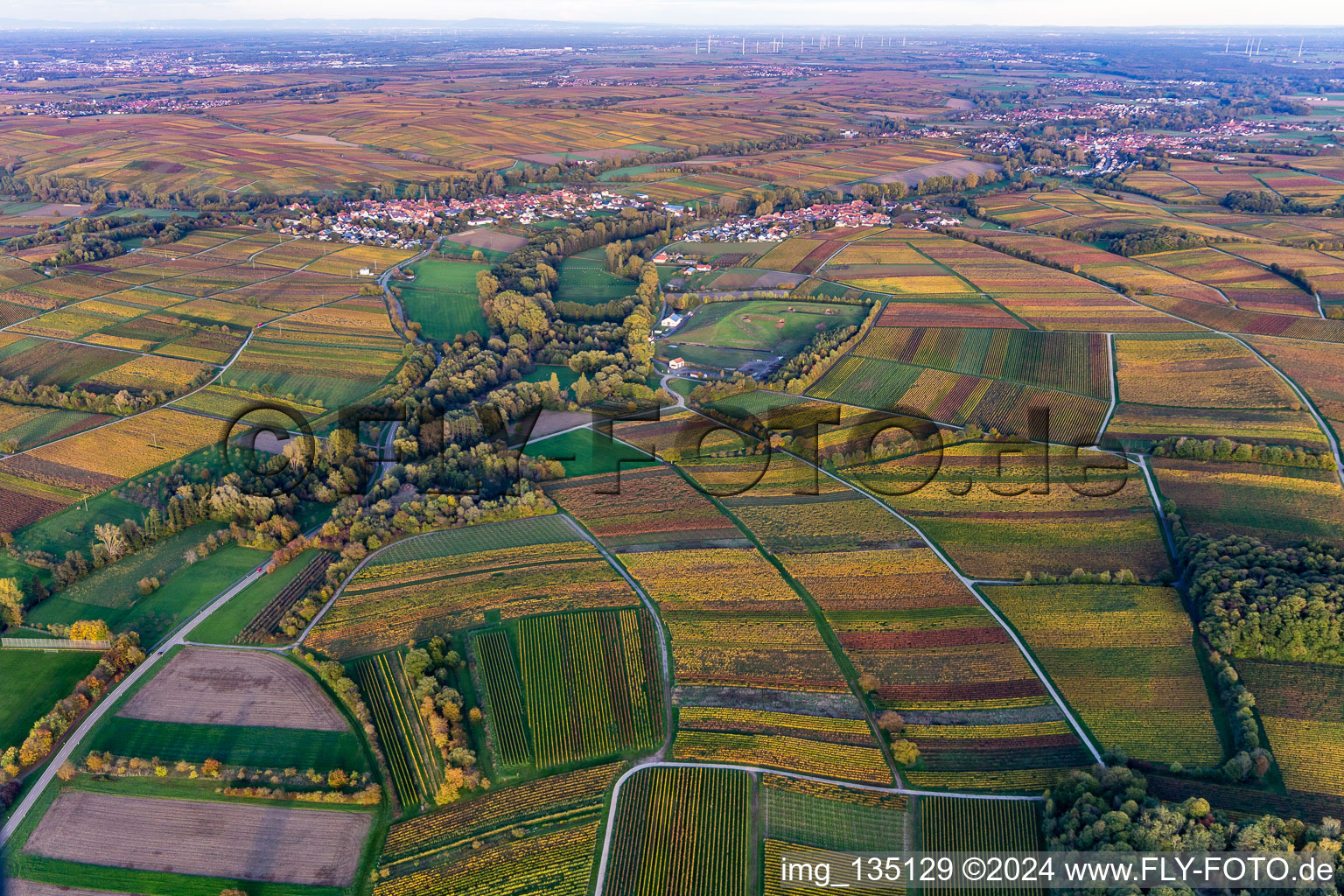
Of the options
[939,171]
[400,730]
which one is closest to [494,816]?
[400,730]

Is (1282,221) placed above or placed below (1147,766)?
above

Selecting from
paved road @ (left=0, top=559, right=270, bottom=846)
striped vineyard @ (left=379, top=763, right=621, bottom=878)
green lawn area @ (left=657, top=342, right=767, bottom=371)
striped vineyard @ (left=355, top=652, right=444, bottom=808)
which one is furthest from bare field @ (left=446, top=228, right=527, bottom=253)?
striped vineyard @ (left=379, top=763, right=621, bottom=878)

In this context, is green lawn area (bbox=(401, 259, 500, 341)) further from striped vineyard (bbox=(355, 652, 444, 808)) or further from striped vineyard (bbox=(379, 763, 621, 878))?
striped vineyard (bbox=(379, 763, 621, 878))

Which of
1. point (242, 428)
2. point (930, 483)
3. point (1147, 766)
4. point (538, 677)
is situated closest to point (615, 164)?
point (242, 428)

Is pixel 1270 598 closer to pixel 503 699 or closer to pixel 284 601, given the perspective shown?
pixel 503 699

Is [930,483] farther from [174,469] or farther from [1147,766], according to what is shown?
[174,469]

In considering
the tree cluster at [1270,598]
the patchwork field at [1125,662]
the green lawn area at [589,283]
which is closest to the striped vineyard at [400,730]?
the patchwork field at [1125,662]

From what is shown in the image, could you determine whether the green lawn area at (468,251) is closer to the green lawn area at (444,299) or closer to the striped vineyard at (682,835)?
the green lawn area at (444,299)
